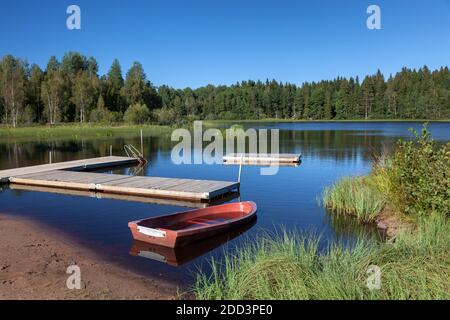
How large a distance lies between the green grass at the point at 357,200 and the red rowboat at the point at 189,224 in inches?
121

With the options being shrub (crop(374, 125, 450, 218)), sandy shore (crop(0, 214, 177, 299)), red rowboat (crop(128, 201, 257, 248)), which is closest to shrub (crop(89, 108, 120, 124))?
red rowboat (crop(128, 201, 257, 248))

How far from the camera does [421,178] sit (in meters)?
9.68

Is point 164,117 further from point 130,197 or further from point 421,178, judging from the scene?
point 421,178

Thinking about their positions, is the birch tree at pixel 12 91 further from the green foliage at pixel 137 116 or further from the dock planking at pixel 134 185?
the dock planking at pixel 134 185

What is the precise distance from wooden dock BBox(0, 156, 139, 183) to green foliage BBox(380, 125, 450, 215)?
1626 centimetres

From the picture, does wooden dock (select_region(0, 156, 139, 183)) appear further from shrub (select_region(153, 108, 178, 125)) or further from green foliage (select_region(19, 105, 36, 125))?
shrub (select_region(153, 108, 178, 125))

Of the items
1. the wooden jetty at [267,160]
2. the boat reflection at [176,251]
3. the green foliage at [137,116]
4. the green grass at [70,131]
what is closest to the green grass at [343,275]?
the boat reflection at [176,251]

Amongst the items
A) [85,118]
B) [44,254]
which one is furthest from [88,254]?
[85,118]

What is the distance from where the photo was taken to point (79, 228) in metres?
11.6

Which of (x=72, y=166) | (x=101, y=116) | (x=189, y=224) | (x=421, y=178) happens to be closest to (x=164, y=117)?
(x=101, y=116)

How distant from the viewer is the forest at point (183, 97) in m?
65.2

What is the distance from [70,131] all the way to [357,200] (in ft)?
156
